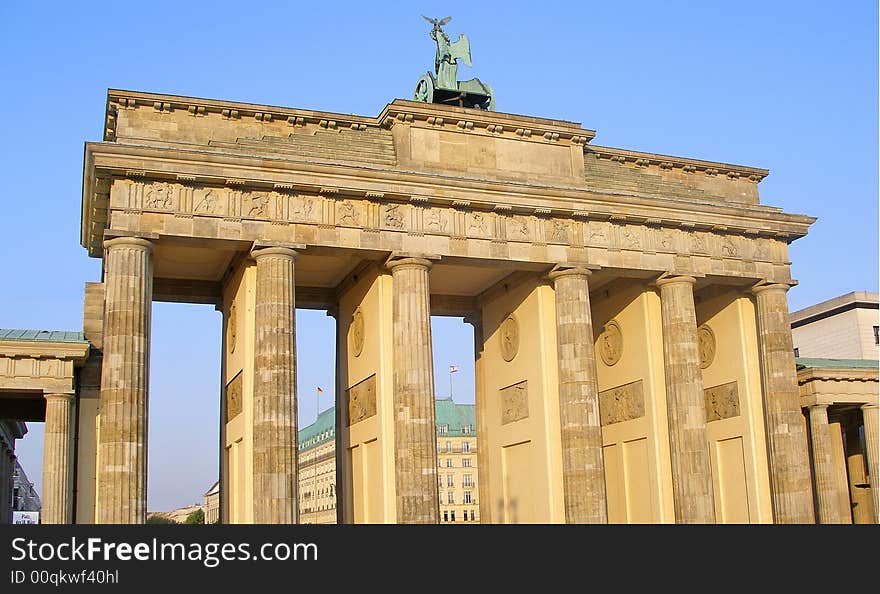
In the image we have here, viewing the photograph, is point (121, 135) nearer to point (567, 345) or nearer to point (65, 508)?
point (65, 508)

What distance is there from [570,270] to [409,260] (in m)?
5.31

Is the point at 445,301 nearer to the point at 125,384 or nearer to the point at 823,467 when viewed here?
the point at 125,384

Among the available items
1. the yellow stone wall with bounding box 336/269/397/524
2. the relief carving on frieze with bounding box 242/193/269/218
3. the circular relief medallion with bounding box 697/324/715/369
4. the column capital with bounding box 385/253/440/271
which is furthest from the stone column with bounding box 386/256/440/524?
the circular relief medallion with bounding box 697/324/715/369

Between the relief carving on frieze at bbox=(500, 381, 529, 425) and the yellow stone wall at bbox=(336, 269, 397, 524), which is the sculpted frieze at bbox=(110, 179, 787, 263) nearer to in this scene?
the yellow stone wall at bbox=(336, 269, 397, 524)

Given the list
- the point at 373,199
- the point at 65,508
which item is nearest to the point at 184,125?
the point at 373,199

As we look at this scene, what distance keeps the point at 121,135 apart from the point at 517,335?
14.2 meters

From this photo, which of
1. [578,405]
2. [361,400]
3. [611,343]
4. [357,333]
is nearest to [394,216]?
[357,333]

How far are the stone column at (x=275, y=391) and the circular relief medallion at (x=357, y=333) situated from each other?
4.32 metres

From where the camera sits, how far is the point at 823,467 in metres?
35.1

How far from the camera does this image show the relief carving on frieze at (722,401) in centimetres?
3431

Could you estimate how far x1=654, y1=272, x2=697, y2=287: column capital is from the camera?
31.9 m

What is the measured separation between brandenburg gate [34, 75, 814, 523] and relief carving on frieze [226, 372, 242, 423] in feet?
0.49

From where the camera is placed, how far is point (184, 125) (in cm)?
2862

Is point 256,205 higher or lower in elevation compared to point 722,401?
higher
